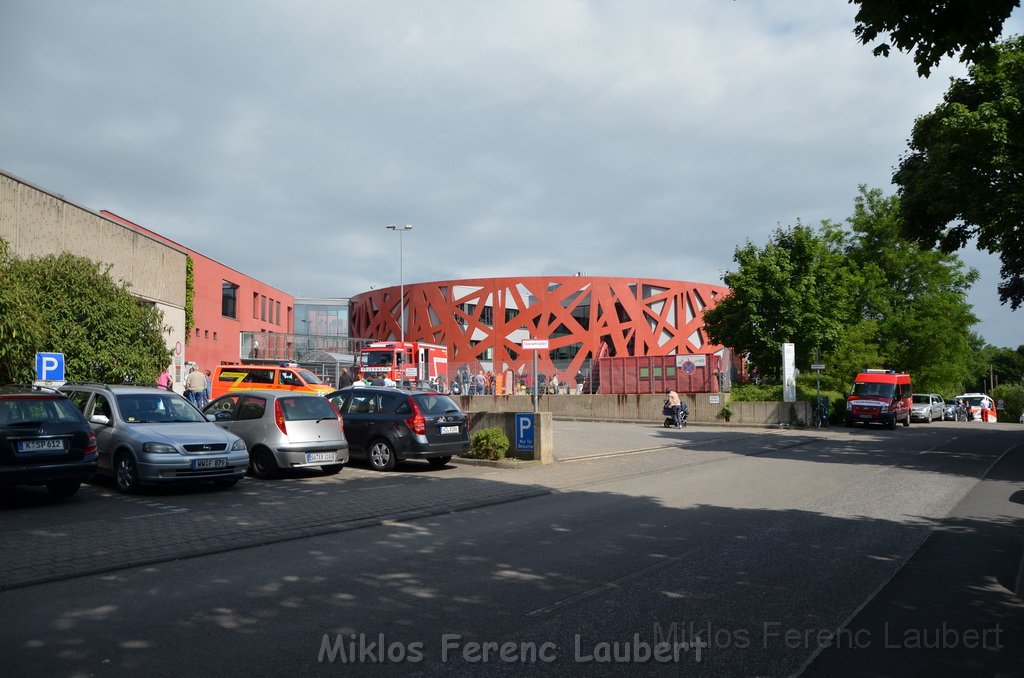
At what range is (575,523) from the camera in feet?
29.3

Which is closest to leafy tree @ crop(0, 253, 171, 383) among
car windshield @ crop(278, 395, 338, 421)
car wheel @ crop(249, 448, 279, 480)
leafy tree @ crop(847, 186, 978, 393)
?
car wheel @ crop(249, 448, 279, 480)

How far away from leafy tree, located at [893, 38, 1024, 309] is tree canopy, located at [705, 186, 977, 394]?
1692 cm

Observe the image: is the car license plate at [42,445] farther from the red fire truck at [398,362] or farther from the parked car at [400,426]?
the red fire truck at [398,362]

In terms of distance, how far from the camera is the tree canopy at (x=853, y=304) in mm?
36188

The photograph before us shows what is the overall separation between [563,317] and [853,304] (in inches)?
1094

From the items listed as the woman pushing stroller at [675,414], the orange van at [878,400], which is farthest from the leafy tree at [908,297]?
the woman pushing stroller at [675,414]

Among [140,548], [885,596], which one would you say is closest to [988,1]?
[885,596]

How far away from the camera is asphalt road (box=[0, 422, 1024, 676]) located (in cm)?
448

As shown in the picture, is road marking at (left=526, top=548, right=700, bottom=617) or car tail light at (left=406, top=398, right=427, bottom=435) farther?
car tail light at (left=406, top=398, right=427, bottom=435)

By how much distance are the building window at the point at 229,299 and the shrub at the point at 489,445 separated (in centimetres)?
3511

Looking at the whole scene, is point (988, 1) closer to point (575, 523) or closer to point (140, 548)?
point (575, 523)

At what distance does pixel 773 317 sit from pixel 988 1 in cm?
3146

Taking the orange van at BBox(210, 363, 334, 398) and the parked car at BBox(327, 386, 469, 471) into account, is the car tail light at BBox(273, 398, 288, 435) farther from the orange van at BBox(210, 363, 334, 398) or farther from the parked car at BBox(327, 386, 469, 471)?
the orange van at BBox(210, 363, 334, 398)

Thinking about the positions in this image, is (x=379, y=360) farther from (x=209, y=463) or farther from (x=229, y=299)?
(x=209, y=463)
